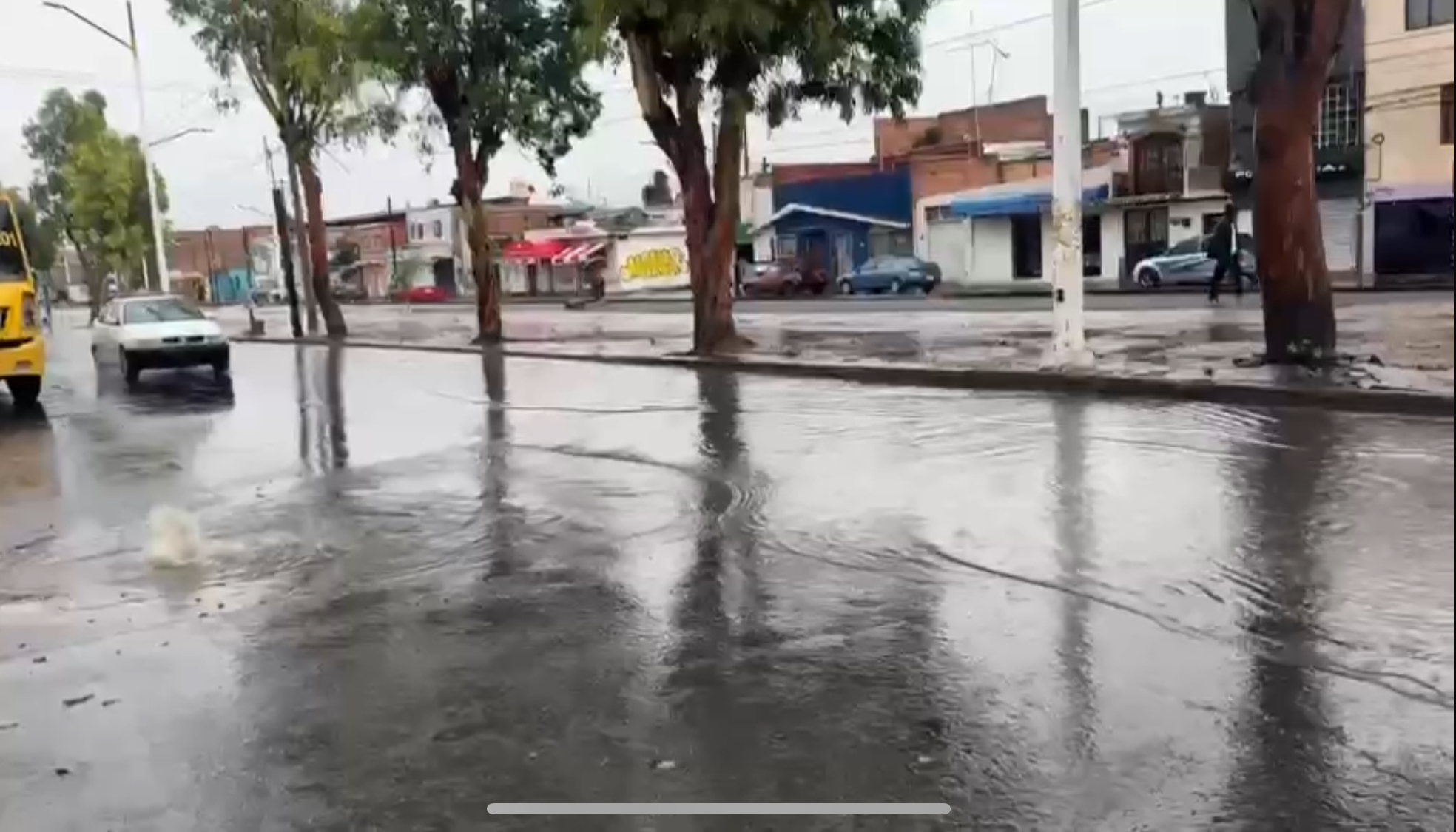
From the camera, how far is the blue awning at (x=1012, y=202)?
160 ft

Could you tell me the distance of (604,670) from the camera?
592cm

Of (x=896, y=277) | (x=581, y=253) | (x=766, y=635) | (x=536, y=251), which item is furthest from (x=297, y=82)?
(x=536, y=251)

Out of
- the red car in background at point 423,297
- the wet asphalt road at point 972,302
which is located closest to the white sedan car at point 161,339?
the wet asphalt road at point 972,302

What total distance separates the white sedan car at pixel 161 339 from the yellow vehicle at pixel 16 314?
155 inches

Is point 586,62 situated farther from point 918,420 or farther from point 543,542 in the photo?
point 543,542

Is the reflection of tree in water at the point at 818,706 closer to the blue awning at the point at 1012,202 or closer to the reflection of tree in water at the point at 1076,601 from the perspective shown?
the reflection of tree in water at the point at 1076,601

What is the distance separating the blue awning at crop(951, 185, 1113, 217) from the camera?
48.7 meters

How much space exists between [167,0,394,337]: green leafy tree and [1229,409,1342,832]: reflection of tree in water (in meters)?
27.2

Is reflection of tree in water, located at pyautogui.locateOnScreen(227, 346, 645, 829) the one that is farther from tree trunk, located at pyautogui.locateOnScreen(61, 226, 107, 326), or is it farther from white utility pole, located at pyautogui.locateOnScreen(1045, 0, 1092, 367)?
tree trunk, located at pyautogui.locateOnScreen(61, 226, 107, 326)

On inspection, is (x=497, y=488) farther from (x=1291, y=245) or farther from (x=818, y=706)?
(x=1291, y=245)

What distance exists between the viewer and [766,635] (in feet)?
20.9

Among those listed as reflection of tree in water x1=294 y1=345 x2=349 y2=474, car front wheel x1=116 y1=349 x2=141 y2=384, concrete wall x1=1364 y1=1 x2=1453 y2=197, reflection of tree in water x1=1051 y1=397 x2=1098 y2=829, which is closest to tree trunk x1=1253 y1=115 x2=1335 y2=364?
reflection of tree in water x1=1051 y1=397 x2=1098 y2=829

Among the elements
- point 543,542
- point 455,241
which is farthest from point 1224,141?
point 455,241

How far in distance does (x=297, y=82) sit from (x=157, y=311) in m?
12.5
